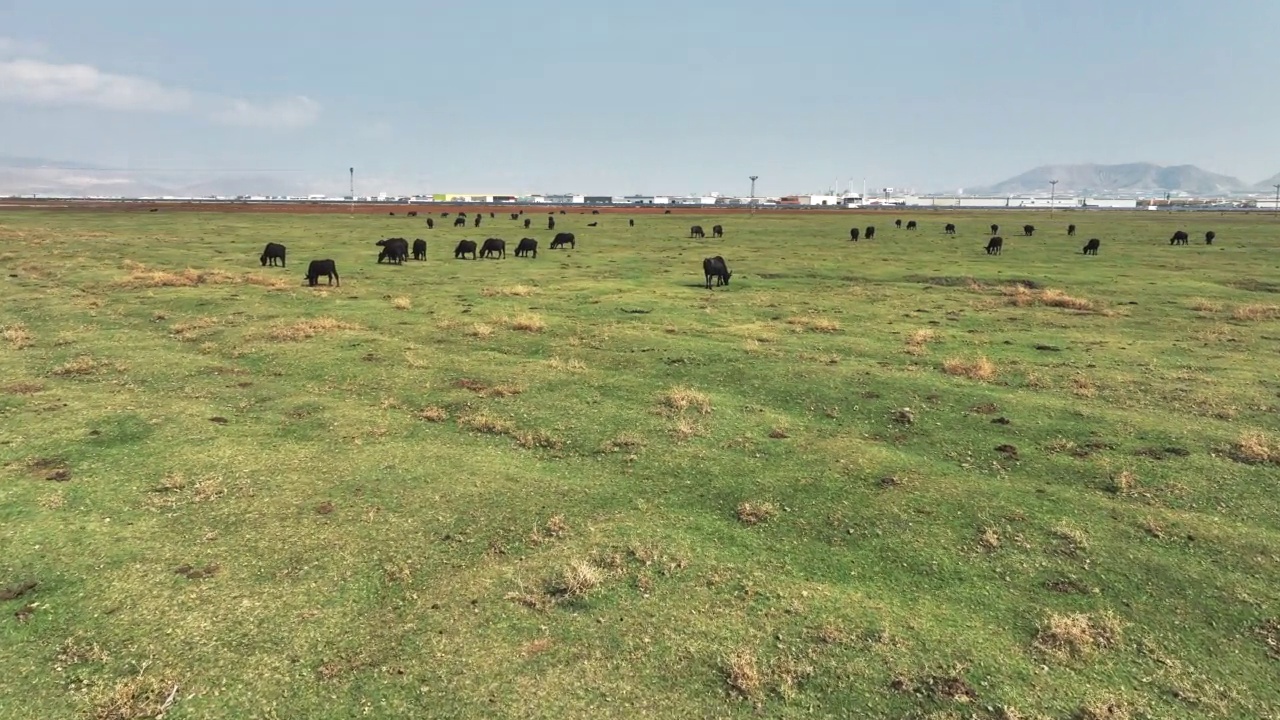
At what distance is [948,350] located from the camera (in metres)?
16.5

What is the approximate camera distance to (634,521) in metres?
8.14

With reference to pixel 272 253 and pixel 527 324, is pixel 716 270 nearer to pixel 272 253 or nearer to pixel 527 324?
pixel 527 324

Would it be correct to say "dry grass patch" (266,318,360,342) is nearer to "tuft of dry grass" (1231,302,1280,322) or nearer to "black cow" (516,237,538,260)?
"black cow" (516,237,538,260)

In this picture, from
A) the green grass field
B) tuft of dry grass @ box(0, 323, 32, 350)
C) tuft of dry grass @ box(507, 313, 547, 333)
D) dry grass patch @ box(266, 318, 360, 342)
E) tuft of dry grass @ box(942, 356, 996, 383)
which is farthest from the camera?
tuft of dry grass @ box(507, 313, 547, 333)

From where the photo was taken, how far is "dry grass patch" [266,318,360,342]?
1706 cm

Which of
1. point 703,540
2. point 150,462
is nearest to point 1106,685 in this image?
point 703,540

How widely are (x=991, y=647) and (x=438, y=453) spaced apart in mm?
7316

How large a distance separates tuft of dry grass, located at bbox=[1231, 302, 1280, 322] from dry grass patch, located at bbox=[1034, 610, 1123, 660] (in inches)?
785

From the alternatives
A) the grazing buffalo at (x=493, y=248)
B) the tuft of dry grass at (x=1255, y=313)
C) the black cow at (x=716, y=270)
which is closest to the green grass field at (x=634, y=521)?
the tuft of dry grass at (x=1255, y=313)

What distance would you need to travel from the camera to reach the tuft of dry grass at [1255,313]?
67.6 feet

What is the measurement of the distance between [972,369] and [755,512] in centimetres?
819

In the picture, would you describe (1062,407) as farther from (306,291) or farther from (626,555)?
(306,291)

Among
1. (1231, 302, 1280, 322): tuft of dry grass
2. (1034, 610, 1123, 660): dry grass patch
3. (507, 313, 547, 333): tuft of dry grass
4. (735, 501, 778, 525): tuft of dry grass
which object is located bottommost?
(1034, 610, 1123, 660): dry grass patch

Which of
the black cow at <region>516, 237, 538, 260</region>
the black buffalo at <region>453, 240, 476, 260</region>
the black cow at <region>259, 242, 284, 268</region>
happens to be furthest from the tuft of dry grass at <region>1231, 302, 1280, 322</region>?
the black cow at <region>259, 242, 284, 268</region>
